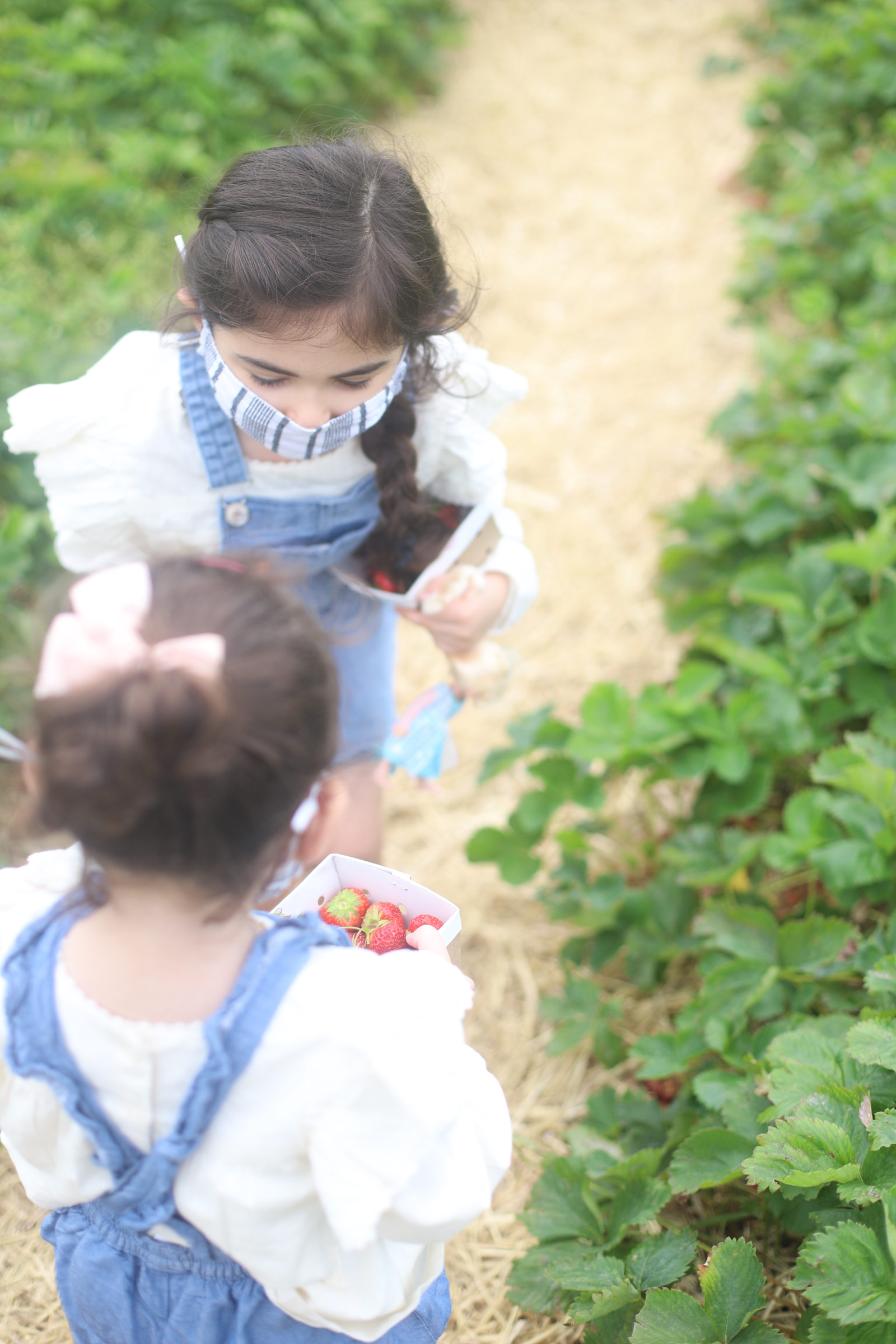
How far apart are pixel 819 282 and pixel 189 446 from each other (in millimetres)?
→ 2936

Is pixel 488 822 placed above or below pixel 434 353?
below

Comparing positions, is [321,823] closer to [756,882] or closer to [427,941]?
[427,941]

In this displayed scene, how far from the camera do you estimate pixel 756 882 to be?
211 cm

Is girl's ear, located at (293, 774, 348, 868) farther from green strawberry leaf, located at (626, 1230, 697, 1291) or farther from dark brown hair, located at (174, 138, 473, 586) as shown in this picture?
green strawberry leaf, located at (626, 1230, 697, 1291)

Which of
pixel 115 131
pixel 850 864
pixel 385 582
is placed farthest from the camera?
pixel 115 131

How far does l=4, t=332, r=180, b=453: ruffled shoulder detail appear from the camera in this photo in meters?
1.56

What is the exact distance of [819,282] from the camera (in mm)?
3732

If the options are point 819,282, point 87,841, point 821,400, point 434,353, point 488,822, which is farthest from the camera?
point 819,282

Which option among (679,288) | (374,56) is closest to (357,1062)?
(679,288)

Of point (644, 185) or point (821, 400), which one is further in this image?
point (644, 185)

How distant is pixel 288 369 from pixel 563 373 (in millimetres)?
2713

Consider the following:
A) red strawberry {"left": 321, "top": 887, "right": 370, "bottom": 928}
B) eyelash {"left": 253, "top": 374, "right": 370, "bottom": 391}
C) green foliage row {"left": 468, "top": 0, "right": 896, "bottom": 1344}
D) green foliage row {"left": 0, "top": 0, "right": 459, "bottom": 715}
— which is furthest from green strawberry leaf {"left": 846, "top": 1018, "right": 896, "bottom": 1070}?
green foliage row {"left": 0, "top": 0, "right": 459, "bottom": 715}

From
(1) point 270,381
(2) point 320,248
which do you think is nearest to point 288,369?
(1) point 270,381

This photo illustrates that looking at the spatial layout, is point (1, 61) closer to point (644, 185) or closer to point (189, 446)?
point (644, 185)
